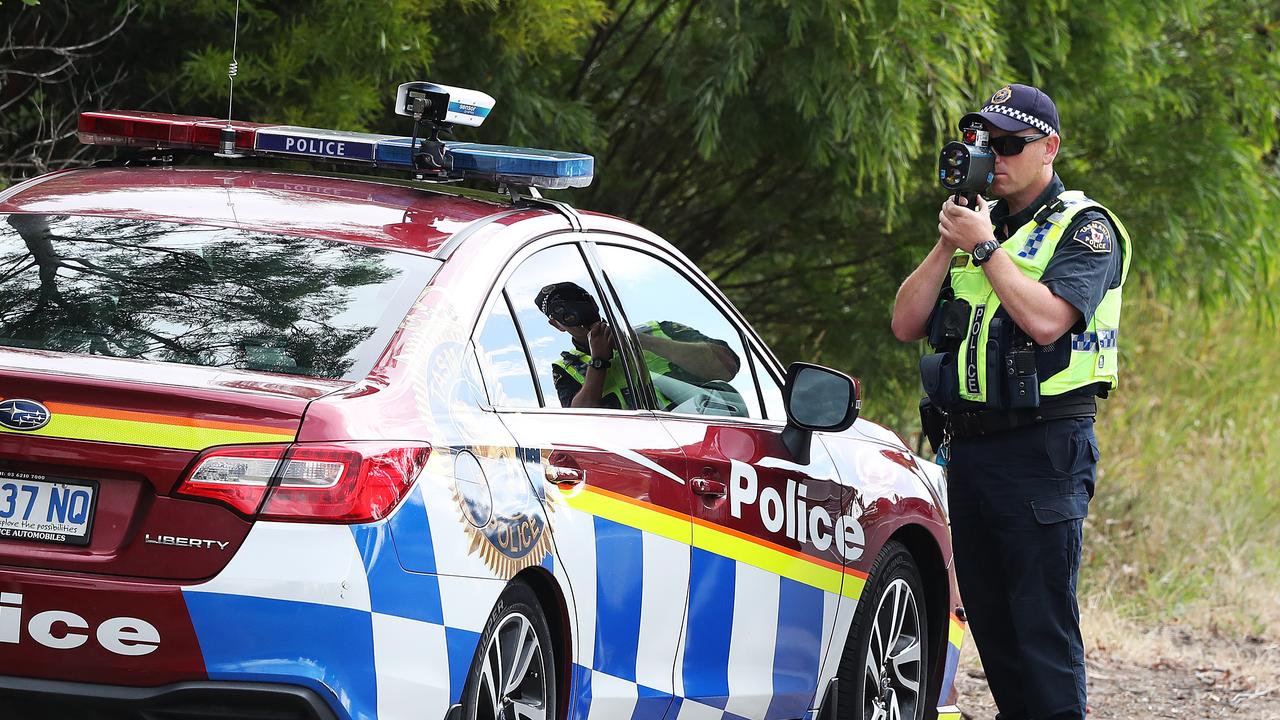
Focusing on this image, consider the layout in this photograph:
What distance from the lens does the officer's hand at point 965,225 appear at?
4520mm

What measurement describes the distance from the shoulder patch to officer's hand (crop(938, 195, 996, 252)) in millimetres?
235

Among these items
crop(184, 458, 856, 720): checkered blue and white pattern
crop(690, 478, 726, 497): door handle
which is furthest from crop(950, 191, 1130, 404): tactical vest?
crop(184, 458, 856, 720): checkered blue and white pattern

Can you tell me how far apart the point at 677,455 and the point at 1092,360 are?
1.29 metres

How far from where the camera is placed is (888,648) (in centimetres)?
513

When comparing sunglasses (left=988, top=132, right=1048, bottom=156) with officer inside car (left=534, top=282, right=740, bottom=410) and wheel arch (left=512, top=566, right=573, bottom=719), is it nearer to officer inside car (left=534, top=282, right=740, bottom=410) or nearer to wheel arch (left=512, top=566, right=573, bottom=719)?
officer inside car (left=534, top=282, right=740, bottom=410)

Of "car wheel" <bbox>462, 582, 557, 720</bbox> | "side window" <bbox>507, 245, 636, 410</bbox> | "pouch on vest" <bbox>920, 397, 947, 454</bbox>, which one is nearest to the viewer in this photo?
"car wheel" <bbox>462, 582, 557, 720</bbox>

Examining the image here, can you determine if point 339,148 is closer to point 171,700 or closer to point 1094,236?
point 171,700

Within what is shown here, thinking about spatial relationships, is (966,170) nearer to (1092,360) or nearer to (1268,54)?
(1092,360)

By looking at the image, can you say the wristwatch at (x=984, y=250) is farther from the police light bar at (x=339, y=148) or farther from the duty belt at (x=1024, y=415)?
the police light bar at (x=339, y=148)

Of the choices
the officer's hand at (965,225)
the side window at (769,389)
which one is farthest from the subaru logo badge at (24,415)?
the officer's hand at (965,225)

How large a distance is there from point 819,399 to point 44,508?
7.23 ft

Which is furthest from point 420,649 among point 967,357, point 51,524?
point 967,357

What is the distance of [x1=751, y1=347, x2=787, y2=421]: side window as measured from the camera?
4.75 m

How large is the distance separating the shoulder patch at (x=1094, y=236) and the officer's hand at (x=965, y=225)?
0.23 m
